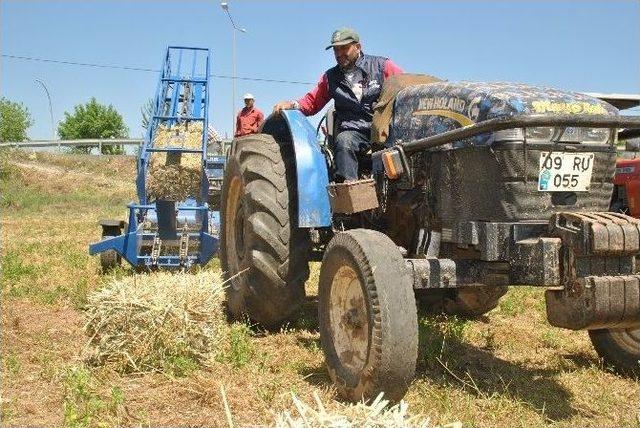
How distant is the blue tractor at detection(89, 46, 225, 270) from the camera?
285 inches

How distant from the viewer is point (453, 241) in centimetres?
361

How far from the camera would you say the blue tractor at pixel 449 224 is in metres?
3.04

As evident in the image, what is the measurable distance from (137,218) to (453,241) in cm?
521

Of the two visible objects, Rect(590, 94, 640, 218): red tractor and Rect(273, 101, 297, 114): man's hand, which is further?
Rect(590, 94, 640, 218): red tractor

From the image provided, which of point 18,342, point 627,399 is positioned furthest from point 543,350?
point 18,342

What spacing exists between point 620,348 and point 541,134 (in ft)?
5.25

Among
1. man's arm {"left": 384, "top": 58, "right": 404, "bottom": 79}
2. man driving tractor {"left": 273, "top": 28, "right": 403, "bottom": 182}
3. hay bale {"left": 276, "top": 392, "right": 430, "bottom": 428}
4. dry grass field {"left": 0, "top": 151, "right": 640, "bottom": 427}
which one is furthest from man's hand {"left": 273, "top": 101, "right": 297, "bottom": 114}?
hay bale {"left": 276, "top": 392, "right": 430, "bottom": 428}

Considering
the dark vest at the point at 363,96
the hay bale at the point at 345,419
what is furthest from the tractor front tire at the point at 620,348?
the hay bale at the point at 345,419

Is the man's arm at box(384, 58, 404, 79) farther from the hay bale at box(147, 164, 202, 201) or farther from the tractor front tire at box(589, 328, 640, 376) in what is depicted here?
the hay bale at box(147, 164, 202, 201)

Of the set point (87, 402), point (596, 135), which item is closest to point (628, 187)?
point (596, 135)

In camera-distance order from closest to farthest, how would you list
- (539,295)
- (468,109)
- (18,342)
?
(468,109) < (18,342) < (539,295)

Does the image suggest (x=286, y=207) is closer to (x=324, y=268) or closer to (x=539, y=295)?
(x=324, y=268)

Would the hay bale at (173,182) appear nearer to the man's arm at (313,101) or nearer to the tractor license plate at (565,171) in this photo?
the man's arm at (313,101)

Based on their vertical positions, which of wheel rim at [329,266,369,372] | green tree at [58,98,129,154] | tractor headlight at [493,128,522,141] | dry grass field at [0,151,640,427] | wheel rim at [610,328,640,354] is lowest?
Answer: dry grass field at [0,151,640,427]
